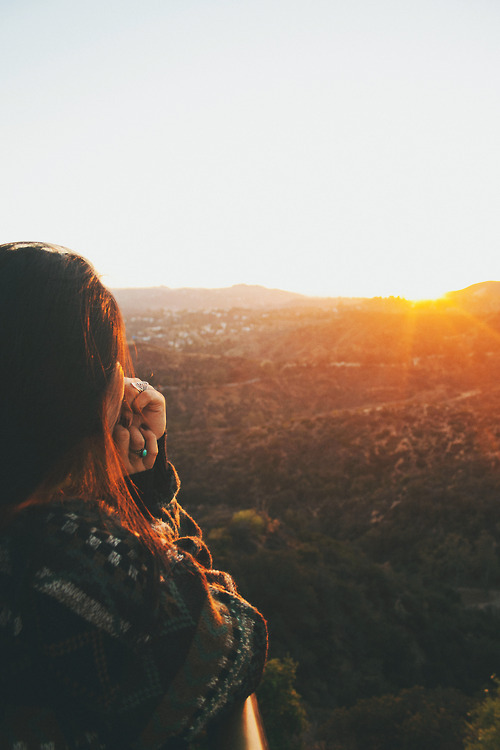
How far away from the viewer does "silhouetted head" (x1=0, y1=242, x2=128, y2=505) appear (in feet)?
2.76

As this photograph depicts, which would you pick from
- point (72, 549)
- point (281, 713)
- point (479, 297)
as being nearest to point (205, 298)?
point (479, 297)

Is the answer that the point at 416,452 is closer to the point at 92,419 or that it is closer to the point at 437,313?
the point at 92,419

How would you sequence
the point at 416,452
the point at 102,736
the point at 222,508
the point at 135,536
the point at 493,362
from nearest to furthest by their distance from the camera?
the point at 102,736, the point at 135,536, the point at 222,508, the point at 416,452, the point at 493,362

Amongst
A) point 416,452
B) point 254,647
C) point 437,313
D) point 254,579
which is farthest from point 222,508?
point 437,313

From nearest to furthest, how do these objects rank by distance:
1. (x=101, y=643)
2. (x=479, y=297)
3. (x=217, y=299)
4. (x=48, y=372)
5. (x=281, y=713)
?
(x=101, y=643) < (x=48, y=372) < (x=281, y=713) < (x=479, y=297) < (x=217, y=299)

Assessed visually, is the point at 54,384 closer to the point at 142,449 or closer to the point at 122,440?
the point at 122,440

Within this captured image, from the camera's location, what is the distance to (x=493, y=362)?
3841 cm

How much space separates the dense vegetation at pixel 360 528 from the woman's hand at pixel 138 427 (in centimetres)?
736

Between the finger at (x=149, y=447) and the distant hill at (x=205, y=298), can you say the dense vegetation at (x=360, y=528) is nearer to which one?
the finger at (x=149, y=447)

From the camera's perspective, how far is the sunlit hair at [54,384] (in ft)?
2.76

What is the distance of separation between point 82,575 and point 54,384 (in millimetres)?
374

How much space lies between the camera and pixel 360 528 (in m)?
17.2

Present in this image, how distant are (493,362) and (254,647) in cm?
4352

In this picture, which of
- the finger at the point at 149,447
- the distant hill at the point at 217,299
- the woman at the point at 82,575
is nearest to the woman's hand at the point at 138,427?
the finger at the point at 149,447
